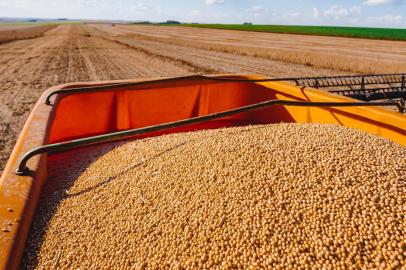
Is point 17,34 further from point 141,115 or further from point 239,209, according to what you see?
point 239,209

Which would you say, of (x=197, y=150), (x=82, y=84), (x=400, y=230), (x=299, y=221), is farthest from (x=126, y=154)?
(x=400, y=230)

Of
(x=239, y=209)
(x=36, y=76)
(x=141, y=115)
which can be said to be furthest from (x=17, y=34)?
(x=239, y=209)

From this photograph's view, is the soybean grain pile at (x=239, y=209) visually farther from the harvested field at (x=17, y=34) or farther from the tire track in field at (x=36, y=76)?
the harvested field at (x=17, y=34)

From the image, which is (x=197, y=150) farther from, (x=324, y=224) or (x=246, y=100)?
(x=246, y=100)

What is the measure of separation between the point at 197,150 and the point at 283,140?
21.9 inches

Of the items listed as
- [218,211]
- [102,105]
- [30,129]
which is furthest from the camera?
[102,105]

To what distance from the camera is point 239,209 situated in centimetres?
163

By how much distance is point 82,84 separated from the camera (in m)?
3.12

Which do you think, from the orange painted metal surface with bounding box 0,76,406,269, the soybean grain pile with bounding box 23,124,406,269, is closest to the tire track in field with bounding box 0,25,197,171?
the orange painted metal surface with bounding box 0,76,406,269

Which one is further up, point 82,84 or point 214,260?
point 82,84

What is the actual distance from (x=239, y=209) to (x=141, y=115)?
190 cm

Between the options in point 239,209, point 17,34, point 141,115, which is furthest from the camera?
point 17,34

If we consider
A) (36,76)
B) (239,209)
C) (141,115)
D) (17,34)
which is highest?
(17,34)

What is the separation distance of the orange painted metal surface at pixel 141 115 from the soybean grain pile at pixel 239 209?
212 mm
